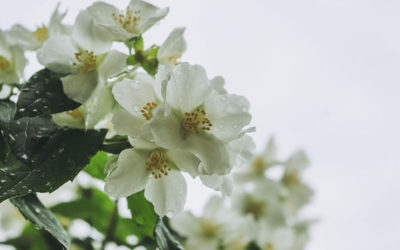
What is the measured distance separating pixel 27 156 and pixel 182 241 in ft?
2.59

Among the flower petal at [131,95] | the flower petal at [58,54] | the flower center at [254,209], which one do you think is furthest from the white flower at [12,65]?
the flower center at [254,209]

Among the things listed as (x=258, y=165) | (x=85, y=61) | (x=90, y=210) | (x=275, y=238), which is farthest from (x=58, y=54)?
(x=258, y=165)

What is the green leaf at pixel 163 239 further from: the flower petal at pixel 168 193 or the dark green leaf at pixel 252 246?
the dark green leaf at pixel 252 246

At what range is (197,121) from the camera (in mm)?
671

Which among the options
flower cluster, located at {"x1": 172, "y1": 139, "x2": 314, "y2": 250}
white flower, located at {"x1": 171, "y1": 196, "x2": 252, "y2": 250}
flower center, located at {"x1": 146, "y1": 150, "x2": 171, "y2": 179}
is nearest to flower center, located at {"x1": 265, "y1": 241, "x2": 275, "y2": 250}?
flower cluster, located at {"x1": 172, "y1": 139, "x2": 314, "y2": 250}

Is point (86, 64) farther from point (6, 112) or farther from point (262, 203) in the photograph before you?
point (262, 203)

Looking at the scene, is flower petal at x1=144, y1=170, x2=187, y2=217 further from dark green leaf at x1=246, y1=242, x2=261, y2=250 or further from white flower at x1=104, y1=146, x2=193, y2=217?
dark green leaf at x1=246, y1=242, x2=261, y2=250

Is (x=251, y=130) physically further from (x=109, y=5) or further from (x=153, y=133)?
(x=109, y=5)

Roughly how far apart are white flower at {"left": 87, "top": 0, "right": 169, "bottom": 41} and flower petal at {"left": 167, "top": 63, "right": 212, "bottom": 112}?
0.43 feet

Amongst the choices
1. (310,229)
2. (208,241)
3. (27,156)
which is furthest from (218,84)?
(310,229)

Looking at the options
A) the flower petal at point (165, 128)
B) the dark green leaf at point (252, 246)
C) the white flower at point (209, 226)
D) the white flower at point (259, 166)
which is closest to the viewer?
the flower petal at point (165, 128)

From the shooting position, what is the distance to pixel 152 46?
30.9 inches

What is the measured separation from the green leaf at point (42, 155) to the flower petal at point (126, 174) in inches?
1.8

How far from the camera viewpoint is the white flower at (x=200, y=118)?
0.63 meters
